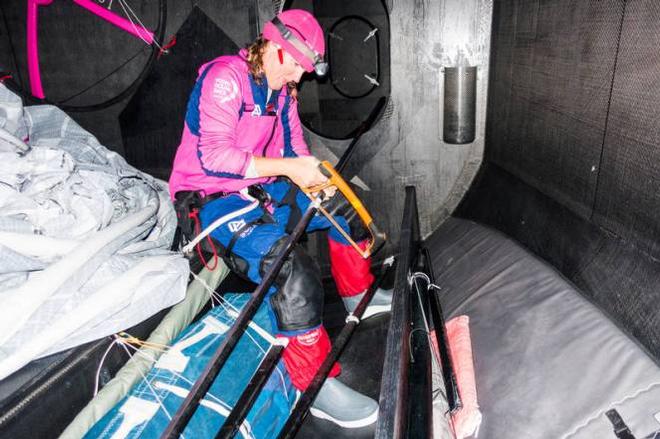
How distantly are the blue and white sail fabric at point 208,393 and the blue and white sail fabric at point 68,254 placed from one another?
25 cm

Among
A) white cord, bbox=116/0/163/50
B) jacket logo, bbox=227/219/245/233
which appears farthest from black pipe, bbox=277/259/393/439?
white cord, bbox=116/0/163/50

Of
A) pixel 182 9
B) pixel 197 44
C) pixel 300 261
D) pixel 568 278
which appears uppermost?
pixel 182 9

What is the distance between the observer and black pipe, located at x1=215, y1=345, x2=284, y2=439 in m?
1.31

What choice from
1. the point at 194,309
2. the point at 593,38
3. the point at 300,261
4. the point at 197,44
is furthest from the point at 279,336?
the point at 197,44

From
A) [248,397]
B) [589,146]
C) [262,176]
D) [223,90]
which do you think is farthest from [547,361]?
[223,90]

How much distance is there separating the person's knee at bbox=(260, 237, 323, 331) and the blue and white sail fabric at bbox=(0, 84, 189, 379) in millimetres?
576

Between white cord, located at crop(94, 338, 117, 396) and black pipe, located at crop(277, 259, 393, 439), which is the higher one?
white cord, located at crop(94, 338, 117, 396)

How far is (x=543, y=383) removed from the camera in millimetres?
1484

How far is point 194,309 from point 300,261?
775 mm

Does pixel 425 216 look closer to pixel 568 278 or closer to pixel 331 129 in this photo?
pixel 331 129

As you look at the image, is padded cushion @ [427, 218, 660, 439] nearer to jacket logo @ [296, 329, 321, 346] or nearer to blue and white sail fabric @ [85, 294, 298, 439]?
jacket logo @ [296, 329, 321, 346]

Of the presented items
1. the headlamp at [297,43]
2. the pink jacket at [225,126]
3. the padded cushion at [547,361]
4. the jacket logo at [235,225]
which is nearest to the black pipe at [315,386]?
the padded cushion at [547,361]

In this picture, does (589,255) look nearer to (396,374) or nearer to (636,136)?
(636,136)

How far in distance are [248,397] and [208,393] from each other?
0.27m
